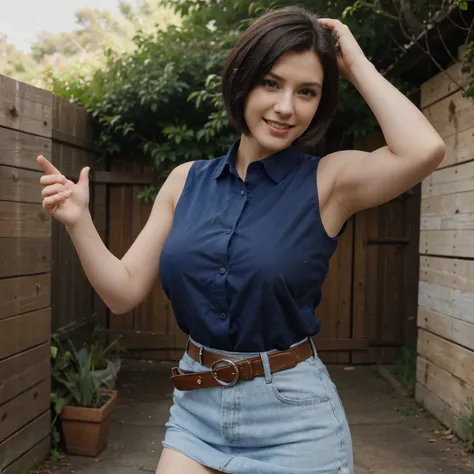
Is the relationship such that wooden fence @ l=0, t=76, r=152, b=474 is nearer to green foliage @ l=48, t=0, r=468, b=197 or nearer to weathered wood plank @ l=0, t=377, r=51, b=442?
weathered wood plank @ l=0, t=377, r=51, b=442

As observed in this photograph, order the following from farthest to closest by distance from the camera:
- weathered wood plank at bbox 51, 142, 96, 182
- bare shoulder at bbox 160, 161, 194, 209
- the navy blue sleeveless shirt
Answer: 1. weathered wood plank at bbox 51, 142, 96, 182
2. bare shoulder at bbox 160, 161, 194, 209
3. the navy blue sleeveless shirt

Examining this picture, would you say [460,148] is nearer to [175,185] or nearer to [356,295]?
[356,295]

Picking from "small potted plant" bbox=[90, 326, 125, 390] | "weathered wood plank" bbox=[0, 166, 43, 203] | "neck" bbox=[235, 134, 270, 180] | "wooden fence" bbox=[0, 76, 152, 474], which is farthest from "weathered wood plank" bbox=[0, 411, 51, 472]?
"neck" bbox=[235, 134, 270, 180]

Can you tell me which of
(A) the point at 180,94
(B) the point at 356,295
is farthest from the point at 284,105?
(B) the point at 356,295

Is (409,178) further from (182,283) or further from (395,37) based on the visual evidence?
(395,37)

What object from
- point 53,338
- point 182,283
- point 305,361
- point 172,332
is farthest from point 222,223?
point 172,332

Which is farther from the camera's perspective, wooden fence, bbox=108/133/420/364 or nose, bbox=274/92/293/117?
wooden fence, bbox=108/133/420/364

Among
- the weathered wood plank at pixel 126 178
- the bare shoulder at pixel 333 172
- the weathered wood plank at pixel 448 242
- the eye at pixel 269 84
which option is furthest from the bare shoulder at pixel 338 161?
the weathered wood plank at pixel 126 178

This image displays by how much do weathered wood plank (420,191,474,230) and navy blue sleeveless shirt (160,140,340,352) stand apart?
8.83 ft

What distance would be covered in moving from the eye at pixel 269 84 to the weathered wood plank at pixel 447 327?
9.41 ft

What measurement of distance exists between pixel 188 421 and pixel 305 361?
0.32 metres

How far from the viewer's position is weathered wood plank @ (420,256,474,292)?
154 inches

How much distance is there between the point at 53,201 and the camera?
56.6 inches

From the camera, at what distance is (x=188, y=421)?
1543 mm
